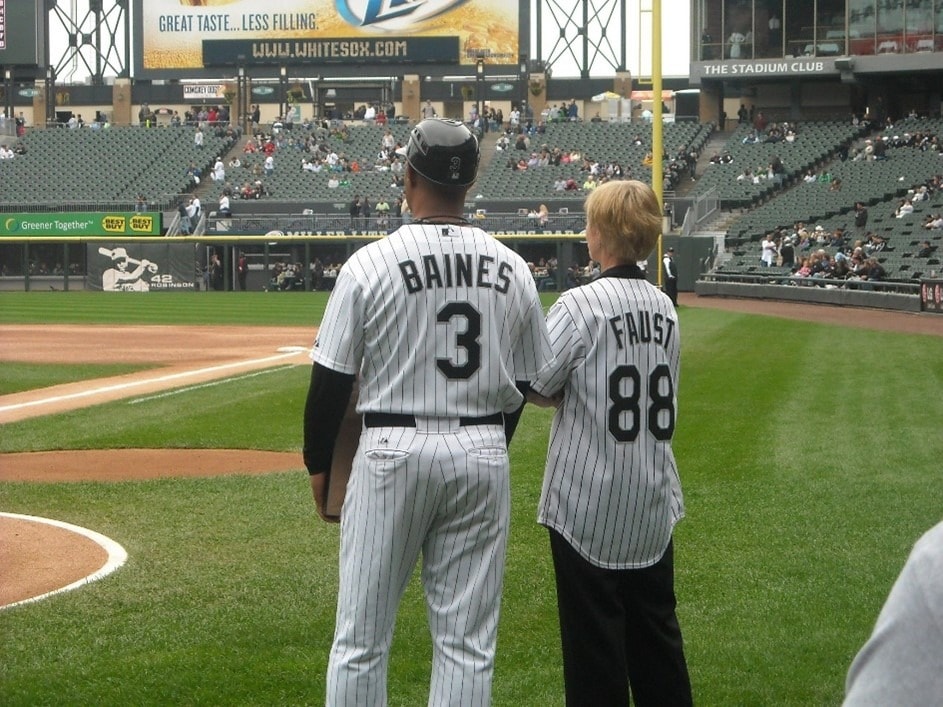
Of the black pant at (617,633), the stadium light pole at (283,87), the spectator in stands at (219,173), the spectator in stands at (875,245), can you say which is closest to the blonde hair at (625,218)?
the black pant at (617,633)

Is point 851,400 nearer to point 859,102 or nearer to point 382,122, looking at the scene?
point 859,102

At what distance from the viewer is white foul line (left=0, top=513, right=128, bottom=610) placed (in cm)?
612

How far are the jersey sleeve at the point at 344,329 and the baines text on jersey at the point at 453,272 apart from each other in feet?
0.45

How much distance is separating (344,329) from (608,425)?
3.06ft

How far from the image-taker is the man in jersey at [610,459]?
13.1 feet

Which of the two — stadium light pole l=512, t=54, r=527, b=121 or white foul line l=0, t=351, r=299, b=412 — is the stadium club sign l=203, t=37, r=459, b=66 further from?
white foul line l=0, t=351, r=299, b=412

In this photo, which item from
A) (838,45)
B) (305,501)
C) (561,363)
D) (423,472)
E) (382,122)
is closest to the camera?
(423,472)

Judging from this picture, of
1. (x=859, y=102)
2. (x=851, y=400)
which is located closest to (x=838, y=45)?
(x=859, y=102)

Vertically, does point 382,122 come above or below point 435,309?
above

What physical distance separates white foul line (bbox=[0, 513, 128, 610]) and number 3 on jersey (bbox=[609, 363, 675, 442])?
3.15m

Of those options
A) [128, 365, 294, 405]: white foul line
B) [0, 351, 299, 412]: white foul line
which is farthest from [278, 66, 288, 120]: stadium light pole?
[128, 365, 294, 405]: white foul line

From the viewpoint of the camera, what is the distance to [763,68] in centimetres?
4847

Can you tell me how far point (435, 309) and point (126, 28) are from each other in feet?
199

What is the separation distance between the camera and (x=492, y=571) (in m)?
3.59
